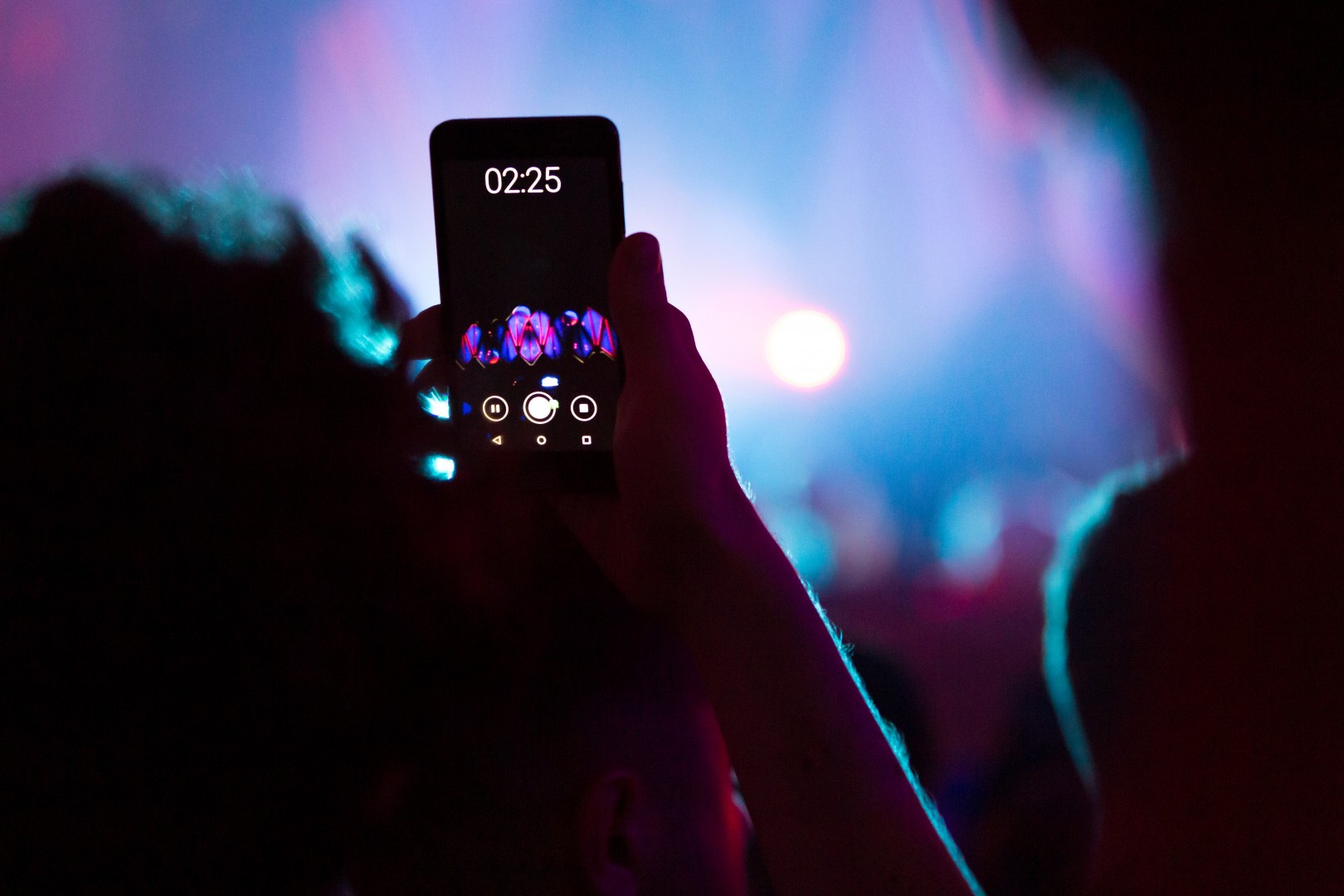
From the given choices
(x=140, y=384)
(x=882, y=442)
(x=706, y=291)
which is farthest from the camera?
(x=882, y=442)

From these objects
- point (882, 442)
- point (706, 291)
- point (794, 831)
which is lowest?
point (794, 831)

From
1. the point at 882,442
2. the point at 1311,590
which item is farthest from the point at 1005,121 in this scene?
the point at 1311,590

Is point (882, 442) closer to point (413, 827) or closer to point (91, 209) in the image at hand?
point (413, 827)

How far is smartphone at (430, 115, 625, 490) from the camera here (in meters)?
0.52

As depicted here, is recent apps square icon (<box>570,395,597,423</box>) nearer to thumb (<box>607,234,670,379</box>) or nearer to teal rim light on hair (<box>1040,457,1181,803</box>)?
thumb (<box>607,234,670,379</box>)

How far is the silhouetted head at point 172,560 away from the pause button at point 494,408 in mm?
171

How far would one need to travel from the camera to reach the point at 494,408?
Answer: 527 millimetres

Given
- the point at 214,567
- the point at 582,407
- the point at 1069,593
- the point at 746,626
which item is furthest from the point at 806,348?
the point at 214,567

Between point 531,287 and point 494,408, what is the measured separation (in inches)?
3.7

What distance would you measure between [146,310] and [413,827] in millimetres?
303

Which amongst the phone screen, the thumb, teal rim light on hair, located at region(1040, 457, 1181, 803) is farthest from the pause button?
teal rim light on hair, located at region(1040, 457, 1181, 803)

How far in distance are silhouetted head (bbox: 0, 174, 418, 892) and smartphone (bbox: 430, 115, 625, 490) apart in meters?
0.17

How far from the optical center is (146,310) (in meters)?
0.32

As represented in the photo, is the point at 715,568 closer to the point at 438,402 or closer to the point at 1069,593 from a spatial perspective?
the point at 438,402
